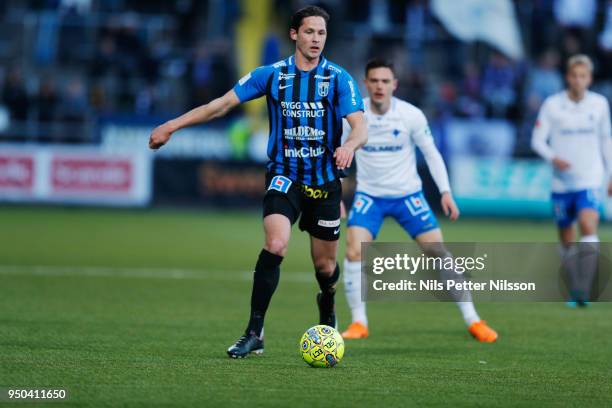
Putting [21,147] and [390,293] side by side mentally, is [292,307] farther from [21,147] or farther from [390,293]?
[21,147]

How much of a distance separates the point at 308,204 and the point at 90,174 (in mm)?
16277

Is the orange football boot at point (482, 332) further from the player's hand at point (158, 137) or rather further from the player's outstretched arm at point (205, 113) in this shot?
the player's hand at point (158, 137)

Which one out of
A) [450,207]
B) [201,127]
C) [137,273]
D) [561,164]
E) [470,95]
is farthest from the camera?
[470,95]

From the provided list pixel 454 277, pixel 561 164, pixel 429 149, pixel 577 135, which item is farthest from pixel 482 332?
pixel 577 135

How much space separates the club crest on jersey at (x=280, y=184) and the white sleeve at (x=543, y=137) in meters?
4.91

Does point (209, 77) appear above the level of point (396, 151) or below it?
above

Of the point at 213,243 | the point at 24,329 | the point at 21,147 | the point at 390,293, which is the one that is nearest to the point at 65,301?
the point at 24,329

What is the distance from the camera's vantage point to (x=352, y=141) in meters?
7.66

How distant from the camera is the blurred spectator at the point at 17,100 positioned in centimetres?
2444

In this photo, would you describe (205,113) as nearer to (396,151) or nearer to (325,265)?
(325,265)

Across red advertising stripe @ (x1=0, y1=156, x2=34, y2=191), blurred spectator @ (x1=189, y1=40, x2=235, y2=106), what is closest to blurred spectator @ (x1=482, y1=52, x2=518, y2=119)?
blurred spectator @ (x1=189, y1=40, x2=235, y2=106)


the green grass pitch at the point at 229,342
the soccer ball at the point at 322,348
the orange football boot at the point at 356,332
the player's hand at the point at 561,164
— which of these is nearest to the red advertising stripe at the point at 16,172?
the green grass pitch at the point at 229,342

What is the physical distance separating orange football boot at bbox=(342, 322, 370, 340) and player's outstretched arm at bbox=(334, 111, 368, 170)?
7.40 feet

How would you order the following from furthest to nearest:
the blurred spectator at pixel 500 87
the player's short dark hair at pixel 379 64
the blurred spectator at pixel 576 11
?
the blurred spectator at pixel 576 11 < the blurred spectator at pixel 500 87 < the player's short dark hair at pixel 379 64
